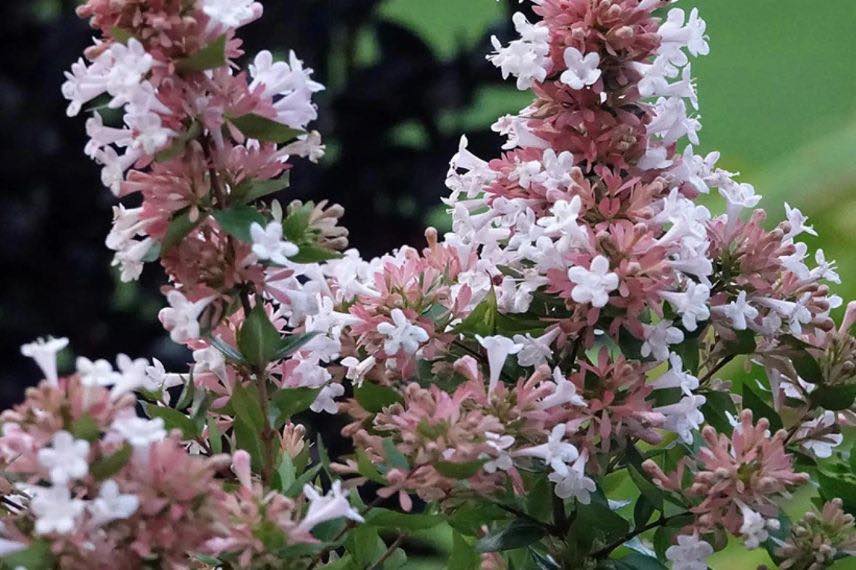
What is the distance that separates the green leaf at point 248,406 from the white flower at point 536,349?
4.7 inches

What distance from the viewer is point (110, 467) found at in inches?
16.6

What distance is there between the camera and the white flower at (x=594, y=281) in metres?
0.53

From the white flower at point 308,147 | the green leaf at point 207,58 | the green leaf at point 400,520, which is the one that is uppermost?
the white flower at point 308,147

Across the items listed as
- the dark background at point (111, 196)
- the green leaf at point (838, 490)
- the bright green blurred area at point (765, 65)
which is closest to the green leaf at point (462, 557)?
the green leaf at point (838, 490)

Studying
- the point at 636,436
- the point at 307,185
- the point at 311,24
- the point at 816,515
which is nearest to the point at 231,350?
the point at 636,436

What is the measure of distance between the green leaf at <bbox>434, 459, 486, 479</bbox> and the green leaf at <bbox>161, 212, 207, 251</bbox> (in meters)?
0.13

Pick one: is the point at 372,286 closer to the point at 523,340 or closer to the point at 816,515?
the point at 523,340

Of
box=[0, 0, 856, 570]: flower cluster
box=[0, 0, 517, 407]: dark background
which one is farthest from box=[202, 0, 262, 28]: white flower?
box=[0, 0, 517, 407]: dark background

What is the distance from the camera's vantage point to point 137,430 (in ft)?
1.36

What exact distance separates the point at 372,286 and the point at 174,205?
5.7 inches

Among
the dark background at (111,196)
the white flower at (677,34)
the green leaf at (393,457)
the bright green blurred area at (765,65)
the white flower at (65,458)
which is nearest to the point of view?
the white flower at (65,458)

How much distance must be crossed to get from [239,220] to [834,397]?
322mm

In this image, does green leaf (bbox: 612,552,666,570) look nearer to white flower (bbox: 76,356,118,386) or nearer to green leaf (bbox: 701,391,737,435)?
green leaf (bbox: 701,391,737,435)

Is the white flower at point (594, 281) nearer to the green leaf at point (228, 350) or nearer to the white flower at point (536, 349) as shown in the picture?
the white flower at point (536, 349)
